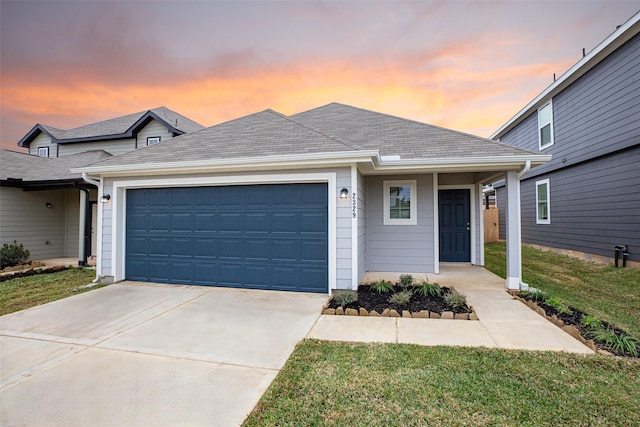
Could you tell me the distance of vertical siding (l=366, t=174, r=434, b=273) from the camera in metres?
7.22

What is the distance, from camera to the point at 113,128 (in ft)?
42.8

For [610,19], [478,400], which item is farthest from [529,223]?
[478,400]

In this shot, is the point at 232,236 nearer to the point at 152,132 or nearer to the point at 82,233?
the point at 82,233

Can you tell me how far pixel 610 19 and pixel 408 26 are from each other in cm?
639

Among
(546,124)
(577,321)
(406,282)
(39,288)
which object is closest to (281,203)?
(406,282)

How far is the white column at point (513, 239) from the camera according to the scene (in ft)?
18.8

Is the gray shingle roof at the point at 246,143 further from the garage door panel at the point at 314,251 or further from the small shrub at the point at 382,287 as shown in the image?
the small shrub at the point at 382,287

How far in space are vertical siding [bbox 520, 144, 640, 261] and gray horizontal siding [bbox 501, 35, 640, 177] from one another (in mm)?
371

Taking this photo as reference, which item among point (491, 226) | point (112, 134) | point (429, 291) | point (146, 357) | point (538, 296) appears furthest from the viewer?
point (491, 226)

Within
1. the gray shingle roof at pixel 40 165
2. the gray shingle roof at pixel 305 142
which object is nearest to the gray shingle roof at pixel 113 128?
the gray shingle roof at pixel 40 165

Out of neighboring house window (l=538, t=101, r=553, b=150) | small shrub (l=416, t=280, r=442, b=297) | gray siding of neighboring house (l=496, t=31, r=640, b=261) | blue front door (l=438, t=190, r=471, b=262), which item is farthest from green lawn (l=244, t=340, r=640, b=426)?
neighboring house window (l=538, t=101, r=553, b=150)

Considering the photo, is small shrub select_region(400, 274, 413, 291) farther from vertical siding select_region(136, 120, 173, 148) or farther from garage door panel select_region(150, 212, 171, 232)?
vertical siding select_region(136, 120, 173, 148)

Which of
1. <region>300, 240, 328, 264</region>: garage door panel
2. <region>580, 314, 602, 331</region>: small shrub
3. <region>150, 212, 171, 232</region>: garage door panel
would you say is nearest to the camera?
<region>580, 314, 602, 331</region>: small shrub

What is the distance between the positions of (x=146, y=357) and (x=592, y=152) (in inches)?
473
